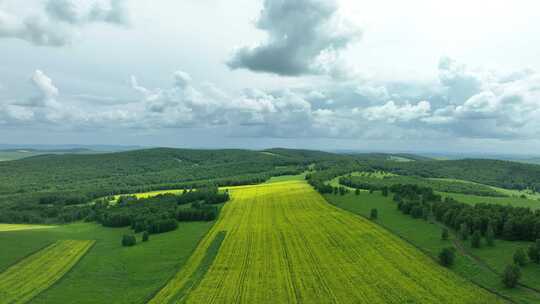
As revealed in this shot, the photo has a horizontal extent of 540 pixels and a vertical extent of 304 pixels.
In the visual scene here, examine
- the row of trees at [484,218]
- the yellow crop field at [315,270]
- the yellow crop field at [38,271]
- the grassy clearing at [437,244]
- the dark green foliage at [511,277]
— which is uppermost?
the row of trees at [484,218]

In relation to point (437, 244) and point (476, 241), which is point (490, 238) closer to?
point (476, 241)

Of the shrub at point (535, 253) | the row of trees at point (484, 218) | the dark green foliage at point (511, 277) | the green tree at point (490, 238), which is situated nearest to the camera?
the dark green foliage at point (511, 277)

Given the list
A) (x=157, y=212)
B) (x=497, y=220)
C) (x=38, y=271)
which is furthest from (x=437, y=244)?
(x=157, y=212)

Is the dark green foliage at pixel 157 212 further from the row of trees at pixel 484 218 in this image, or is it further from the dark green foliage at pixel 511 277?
the dark green foliage at pixel 511 277

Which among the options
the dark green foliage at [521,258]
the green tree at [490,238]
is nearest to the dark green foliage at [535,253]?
the dark green foliage at [521,258]

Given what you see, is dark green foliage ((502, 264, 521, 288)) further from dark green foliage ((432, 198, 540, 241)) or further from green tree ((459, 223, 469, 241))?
green tree ((459, 223, 469, 241))

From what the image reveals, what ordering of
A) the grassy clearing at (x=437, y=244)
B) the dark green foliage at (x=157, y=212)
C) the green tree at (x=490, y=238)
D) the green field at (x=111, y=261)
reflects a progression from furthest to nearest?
the dark green foliage at (x=157, y=212) < the green tree at (x=490, y=238) < the green field at (x=111, y=261) < the grassy clearing at (x=437, y=244)
